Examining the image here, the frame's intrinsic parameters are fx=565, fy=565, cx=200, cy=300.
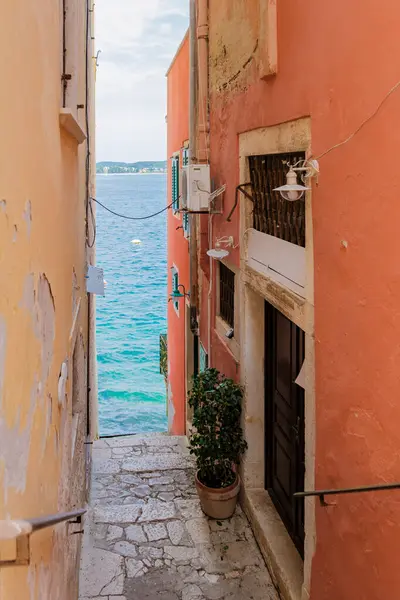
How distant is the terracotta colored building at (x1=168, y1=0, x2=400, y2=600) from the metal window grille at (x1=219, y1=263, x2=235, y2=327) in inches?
8.4

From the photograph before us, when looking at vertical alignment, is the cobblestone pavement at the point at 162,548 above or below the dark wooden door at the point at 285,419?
below

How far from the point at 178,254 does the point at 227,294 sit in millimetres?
5924

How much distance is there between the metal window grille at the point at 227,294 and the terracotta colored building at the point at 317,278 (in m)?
0.21

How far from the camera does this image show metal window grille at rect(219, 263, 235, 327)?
7.42 meters

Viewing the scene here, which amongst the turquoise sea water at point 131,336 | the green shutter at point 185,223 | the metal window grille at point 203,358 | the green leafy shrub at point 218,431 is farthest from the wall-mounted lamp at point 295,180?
the turquoise sea water at point 131,336

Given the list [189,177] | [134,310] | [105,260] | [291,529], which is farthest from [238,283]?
[105,260]

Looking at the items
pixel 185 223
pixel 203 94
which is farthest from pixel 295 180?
pixel 185 223

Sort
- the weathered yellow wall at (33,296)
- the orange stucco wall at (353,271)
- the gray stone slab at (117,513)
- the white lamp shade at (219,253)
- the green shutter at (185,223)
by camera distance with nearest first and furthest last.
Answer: the weathered yellow wall at (33,296) → the orange stucco wall at (353,271) → the gray stone slab at (117,513) → the white lamp shade at (219,253) → the green shutter at (185,223)

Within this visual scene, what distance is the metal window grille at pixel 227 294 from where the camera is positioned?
24.3ft

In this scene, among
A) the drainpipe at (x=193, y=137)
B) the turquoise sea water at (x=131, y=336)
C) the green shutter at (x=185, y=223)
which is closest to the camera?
the drainpipe at (x=193, y=137)

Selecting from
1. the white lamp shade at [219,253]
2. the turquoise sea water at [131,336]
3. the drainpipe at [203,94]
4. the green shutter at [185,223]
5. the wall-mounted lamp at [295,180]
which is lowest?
the turquoise sea water at [131,336]

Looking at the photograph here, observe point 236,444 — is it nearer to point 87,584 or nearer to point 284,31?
point 87,584

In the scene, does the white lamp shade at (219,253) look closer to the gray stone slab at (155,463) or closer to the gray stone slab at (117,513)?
the gray stone slab at (117,513)

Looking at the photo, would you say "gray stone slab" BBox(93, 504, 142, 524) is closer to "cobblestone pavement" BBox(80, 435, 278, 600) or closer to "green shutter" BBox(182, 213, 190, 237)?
"cobblestone pavement" BBox(80, 435, 278, 600)
